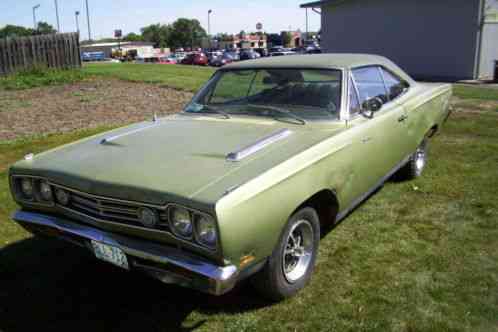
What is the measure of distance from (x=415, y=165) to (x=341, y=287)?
2.57 metres

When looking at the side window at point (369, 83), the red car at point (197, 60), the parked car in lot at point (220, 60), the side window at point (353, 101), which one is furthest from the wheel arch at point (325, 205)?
the red car at point (197, 60)

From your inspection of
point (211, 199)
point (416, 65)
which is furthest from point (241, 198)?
point (416, 65)

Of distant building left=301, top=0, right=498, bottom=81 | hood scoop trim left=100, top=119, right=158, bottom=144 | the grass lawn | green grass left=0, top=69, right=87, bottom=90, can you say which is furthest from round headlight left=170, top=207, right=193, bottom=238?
distant building left=301, top=0, right=498, bottom=81

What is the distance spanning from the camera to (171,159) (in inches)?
120

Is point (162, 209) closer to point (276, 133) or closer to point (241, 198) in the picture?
point (241, 198)

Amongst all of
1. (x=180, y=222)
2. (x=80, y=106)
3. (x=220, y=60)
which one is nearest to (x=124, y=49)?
(x=220, y=60)

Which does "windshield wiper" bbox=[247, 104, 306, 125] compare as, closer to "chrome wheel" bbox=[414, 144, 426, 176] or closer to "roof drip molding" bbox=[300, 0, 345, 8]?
"chrome wheel" bbox=[414, 144, 426, 176]

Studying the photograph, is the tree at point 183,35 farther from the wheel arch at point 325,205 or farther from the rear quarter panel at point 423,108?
the wheel arch at point 325,205

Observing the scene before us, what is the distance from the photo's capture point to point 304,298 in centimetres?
322

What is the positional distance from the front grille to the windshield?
1565mm

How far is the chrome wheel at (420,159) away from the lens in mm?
5455

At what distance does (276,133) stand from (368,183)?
1.05 meters

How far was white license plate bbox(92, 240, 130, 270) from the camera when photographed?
110 inches

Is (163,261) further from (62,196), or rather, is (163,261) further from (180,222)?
(62,196)
